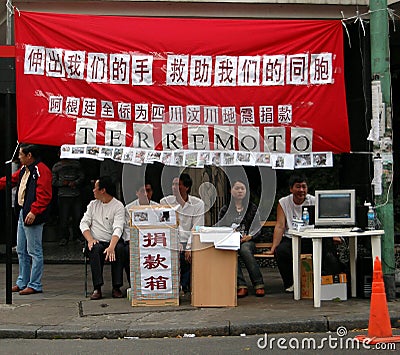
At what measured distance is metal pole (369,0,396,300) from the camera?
28.6 ft

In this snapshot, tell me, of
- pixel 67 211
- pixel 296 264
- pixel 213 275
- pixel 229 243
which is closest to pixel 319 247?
pixel 296 264

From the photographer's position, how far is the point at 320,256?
27.5ft

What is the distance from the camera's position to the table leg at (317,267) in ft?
27.4

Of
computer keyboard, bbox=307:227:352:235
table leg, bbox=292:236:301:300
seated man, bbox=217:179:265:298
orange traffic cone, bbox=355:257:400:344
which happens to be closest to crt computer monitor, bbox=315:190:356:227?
computer keyboard, bbox=307:227:352:235

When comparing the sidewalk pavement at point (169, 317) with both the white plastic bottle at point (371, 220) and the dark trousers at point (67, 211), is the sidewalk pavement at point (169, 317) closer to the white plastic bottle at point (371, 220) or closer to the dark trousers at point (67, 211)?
the white plastic bottle at point (371, 220)

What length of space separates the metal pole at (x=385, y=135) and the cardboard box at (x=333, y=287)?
0.51 metres

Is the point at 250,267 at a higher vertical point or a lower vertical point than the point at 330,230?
lower

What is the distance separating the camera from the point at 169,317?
320 inches

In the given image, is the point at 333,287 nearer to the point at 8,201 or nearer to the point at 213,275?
the point at 213,275

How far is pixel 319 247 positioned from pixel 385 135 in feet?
5.30

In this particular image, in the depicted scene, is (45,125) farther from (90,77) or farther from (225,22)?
(225,22)

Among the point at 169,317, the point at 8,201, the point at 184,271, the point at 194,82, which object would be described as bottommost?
the point at 169,317

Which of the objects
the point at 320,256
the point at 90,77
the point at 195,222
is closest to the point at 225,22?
the point at 90,77

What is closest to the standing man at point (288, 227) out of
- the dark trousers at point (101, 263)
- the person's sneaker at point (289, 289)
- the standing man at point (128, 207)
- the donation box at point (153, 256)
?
the person's sneaker at point (289, 289)
